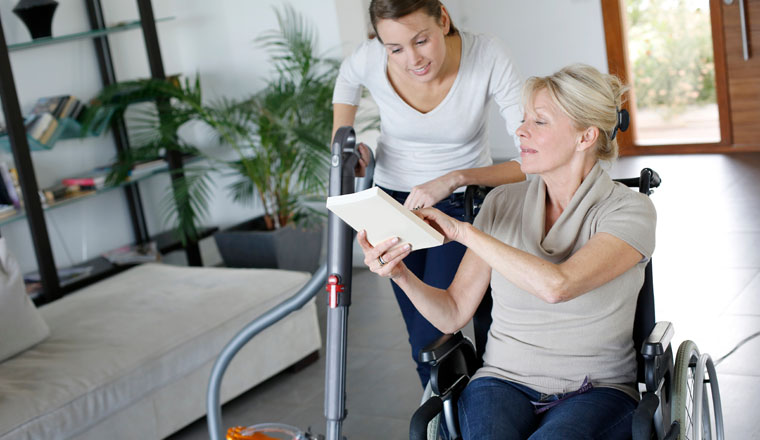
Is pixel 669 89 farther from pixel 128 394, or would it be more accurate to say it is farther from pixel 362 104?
pixel 128 394

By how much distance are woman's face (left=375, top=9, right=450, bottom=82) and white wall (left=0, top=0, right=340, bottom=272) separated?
2.39 m

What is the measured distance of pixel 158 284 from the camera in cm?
334

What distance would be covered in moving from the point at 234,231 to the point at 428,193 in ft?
8.36

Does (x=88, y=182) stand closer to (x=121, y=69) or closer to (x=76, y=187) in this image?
(x=76, y=187)

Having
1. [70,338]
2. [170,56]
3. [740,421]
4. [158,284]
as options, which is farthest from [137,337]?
Result: [170,56]

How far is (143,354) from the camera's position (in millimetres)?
2660

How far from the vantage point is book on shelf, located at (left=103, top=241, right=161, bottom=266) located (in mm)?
4246

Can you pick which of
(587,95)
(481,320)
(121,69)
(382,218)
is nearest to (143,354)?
(481,320)

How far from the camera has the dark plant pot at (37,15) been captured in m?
3.73

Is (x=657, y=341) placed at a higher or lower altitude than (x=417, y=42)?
lower

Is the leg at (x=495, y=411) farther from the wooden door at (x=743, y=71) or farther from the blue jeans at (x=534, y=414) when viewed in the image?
the wooden door at (x=743, y=71)

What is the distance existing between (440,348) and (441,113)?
2.16 feet

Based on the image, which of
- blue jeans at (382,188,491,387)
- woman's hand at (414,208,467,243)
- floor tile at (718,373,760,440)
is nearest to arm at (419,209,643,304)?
woman's hand at (414,208,467,243)

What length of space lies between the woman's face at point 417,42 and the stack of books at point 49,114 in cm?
238
